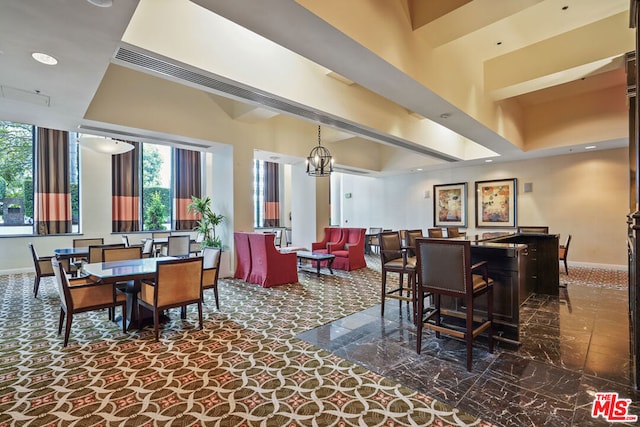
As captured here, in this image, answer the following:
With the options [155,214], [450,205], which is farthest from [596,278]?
[155,214]

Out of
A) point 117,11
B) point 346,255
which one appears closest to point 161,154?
point 346,255

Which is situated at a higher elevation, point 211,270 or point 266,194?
point 266,194

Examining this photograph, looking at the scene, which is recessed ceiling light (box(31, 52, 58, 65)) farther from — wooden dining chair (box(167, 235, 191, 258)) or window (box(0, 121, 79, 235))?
window (box(0, 121, 79, 235))

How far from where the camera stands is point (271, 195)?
13141 millimetres

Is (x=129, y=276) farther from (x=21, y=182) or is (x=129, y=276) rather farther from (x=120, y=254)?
(x=21, y=182)

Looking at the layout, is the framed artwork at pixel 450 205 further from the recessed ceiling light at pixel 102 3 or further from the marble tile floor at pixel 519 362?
the recessed ceiling light at pixel 102 3

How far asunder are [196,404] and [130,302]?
2100 mm

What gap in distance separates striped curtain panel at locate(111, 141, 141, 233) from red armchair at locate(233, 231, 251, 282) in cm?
471

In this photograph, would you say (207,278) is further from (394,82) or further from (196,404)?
(394,82)

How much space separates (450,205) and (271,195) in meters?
7.24

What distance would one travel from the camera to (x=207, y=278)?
165 inches

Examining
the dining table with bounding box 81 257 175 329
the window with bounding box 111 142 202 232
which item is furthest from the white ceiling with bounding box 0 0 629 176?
the window with bounding box 111 142 202 232

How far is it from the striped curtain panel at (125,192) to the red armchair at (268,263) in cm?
529

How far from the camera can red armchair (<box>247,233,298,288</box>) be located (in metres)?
5.69
